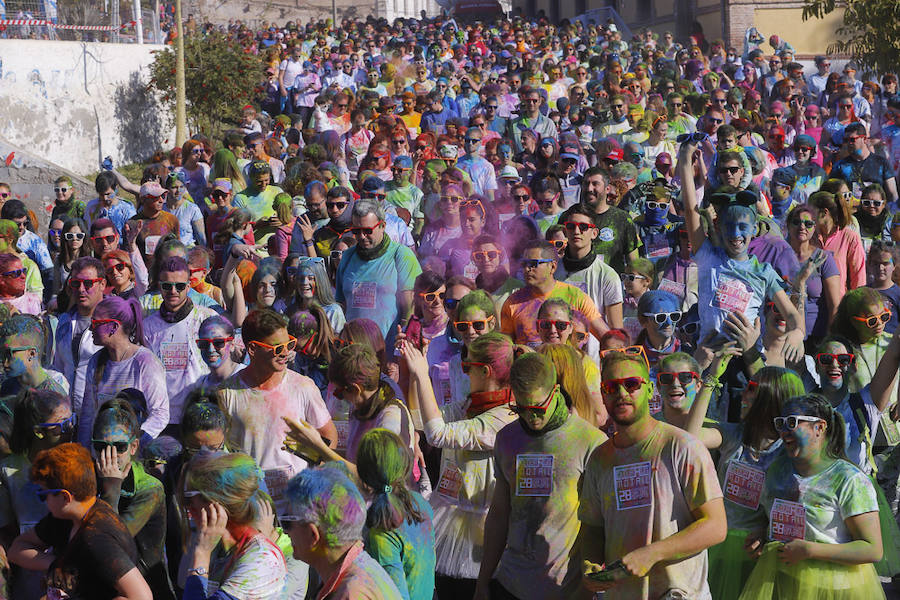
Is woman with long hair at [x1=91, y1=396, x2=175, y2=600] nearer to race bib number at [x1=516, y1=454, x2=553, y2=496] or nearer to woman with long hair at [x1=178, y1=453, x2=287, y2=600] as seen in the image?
woman with long hair at [x1=178, y1=453, x2=287, y2=600]

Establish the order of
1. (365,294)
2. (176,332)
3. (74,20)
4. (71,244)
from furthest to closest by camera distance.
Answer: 1. (74,20)
2. (71,244)
3. (365,294)
4. (176,332)

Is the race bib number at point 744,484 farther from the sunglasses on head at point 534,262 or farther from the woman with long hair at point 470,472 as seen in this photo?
the sunglasses on head at point 534,262

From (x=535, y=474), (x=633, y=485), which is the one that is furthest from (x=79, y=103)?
(x=633, y=485)

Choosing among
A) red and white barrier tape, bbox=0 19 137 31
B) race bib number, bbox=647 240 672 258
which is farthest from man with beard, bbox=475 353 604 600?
red and white barrier tape, bbox=0 19 137 31

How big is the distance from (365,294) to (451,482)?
2939 mm

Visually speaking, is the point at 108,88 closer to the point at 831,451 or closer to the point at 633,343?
the point at 633,343

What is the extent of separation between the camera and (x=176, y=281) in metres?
7.20

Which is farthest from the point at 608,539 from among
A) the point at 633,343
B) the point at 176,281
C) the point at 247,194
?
the point at 247,194

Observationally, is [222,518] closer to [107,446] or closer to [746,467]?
[107,446]

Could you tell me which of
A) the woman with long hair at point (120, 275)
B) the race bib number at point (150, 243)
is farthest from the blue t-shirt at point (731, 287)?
the race bib number at point (150, 243)

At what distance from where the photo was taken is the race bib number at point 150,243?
10.2m

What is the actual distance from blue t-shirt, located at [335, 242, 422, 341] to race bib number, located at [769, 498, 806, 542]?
11.7 feet

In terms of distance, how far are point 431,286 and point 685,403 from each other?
6.73ft

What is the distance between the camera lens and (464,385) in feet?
20.4
